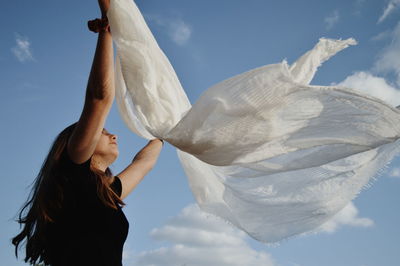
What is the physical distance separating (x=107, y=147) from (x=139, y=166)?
53 centimetres

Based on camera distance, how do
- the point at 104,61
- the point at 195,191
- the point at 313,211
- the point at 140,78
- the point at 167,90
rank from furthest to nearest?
1. the point at 195,191
2. the point at 313,211
3. the point at 167,90
4. the point at 140,78
5. the point at 104,61

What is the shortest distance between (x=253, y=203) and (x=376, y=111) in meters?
1.00

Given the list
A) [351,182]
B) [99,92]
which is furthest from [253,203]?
[99,92]

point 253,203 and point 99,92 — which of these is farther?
point 253,203

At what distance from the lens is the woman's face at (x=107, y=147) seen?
2521 millimetres

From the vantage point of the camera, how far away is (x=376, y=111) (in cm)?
213

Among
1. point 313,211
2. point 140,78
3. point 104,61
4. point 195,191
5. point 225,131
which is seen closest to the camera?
point 104,61

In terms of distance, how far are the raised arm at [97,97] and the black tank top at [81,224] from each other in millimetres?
177

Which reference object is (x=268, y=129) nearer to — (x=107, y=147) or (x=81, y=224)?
(x=107, y=147)

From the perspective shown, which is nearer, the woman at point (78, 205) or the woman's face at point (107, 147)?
the woman at point (78, 205)

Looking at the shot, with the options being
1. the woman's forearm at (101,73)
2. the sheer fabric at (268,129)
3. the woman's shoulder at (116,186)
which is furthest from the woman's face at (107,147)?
the woman's forearm at (101,73)

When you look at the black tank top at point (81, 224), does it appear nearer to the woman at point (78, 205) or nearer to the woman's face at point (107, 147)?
the woman at point (78, 205)

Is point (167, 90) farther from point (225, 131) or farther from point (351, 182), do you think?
point (351, 182)

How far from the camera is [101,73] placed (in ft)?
6.62
